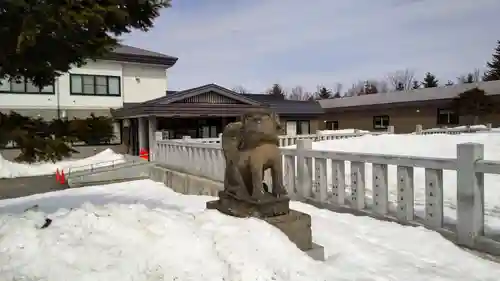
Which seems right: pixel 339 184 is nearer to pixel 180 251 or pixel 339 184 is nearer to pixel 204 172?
pixel 180 251

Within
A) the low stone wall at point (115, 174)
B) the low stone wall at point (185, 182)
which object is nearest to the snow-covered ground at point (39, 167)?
the low stone wall at point (115, 174)

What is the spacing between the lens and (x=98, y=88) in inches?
867

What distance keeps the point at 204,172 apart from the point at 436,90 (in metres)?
25.9

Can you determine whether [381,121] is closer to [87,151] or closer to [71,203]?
[87,151]

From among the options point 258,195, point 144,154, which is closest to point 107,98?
point 144,154

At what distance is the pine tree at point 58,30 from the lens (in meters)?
3.33

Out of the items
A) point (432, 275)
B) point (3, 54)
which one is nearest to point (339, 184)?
point (432, 275)

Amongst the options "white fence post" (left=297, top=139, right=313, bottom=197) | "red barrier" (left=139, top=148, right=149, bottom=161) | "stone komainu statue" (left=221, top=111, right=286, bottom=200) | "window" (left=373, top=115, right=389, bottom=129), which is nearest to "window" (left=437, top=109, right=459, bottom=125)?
"window" (left=373, top=115, right=389, bottom=129)

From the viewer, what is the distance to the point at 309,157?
605 cm

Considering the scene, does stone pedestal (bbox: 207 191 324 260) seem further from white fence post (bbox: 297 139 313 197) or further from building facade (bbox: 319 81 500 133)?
building facade (bbox: 319 81 500 133)

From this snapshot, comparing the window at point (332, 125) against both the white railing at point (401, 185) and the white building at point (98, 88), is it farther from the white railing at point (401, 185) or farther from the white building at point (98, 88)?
the white railing at point (401, 185)

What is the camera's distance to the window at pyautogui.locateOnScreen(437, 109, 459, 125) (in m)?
26.2

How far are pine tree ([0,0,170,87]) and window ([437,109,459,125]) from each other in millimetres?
26198

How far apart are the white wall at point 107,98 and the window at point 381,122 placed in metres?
16.5
